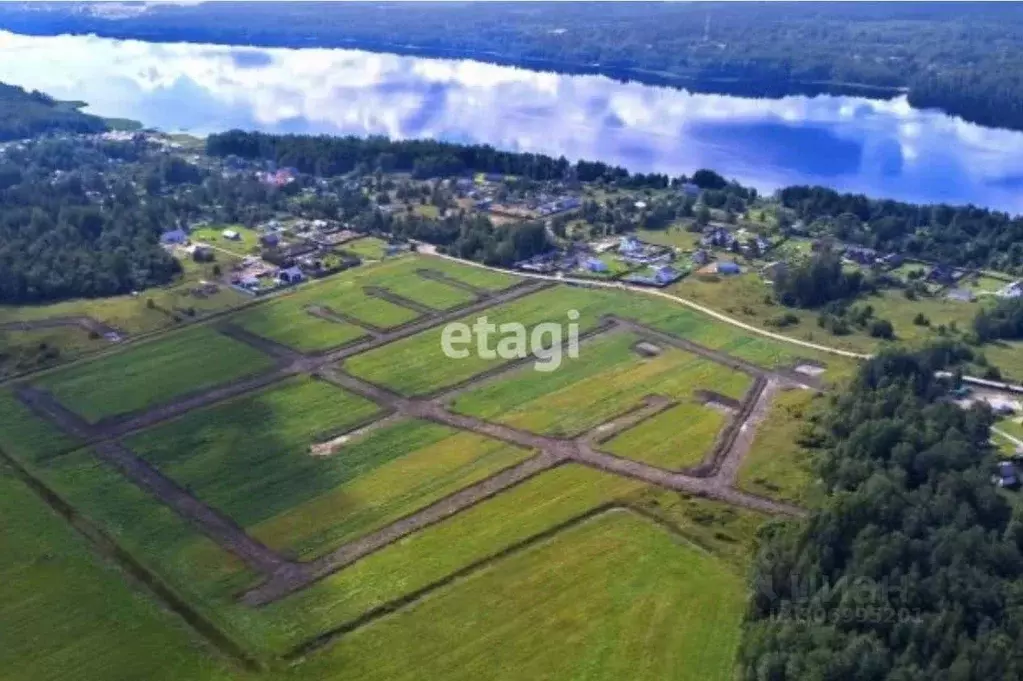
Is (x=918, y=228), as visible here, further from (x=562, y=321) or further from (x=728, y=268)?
(x=562, y=321)

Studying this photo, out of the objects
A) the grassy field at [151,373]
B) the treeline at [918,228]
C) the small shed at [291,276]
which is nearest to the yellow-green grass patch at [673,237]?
the treeline at [918,228]

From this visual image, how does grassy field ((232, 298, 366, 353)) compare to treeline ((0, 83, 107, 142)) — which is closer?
grassy field ((232, 298, 366, 353))

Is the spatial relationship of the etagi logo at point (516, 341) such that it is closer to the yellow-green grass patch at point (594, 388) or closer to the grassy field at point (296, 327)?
the yellow-green grass patch at point (594, 388)

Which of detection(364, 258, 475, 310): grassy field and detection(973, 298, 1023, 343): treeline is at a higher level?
detection(973, 298, 1023, 343): treeline

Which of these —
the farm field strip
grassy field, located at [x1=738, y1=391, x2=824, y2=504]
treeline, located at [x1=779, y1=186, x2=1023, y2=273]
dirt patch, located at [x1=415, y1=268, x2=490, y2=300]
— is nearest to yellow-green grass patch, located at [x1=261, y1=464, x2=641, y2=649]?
the farm field strip

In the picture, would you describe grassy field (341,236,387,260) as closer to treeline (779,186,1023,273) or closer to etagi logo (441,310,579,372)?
etagi logo (441,310,579,372)

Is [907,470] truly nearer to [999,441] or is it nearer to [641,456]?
[999,441]
